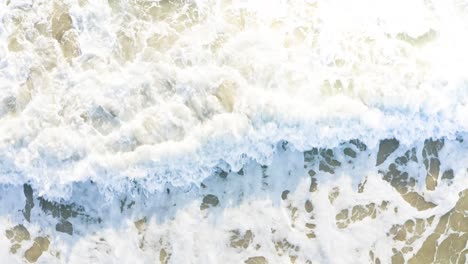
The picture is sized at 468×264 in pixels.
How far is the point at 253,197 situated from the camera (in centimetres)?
621

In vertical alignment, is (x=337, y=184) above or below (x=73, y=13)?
below

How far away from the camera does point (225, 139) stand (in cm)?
602

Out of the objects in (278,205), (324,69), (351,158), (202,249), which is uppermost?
(324,69)

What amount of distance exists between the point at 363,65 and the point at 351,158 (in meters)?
1.28

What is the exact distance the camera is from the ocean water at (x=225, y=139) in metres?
6.07

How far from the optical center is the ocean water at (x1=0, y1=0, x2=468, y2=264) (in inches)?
239

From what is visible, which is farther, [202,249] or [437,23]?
[437,23]

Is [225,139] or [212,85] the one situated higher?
[212,85]

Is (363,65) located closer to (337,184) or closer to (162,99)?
(337,184)

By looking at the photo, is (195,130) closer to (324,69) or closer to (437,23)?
(324,69)

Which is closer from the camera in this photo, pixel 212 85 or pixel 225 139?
pixel 225 139

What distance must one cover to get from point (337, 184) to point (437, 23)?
271cm

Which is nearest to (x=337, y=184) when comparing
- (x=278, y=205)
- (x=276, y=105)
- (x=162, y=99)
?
(x=278, y=205)

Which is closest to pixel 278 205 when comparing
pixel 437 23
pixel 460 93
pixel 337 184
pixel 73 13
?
pixel 337 184
